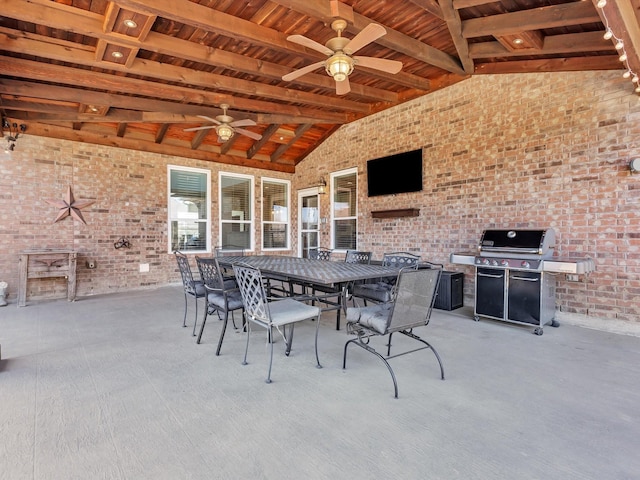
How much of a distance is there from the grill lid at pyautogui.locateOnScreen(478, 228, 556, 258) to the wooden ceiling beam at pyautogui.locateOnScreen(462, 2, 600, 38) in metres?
2.20

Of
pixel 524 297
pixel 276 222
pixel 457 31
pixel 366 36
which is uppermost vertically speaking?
pixel 457 31

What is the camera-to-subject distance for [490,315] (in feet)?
14.0

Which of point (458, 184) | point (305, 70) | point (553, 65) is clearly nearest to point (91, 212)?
point (305, 70)

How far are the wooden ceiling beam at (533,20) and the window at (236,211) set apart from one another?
5909 mm

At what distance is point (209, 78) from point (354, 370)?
4.38 meters

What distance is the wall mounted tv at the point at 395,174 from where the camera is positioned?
233 inches

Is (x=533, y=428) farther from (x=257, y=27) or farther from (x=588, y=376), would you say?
(x=257, y=27)

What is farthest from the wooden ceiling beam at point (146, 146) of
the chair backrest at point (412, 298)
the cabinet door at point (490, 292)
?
the chair backrest at point (412, 298)

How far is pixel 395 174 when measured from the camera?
6258 millimetres

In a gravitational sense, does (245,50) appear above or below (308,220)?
above

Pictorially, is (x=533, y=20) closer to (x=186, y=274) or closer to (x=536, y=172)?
(x=536, y=172)

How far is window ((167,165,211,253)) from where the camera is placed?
7.31 metres

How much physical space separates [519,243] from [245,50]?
4298mm

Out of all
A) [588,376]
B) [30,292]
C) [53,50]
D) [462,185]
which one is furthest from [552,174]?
[30,292]
